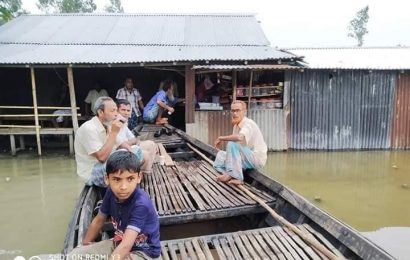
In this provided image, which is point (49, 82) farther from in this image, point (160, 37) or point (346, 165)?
point (346, 165)

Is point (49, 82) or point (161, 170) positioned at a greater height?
point (49, 82)

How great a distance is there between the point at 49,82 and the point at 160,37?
4.09 meters

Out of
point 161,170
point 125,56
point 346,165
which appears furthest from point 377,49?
point 161,170

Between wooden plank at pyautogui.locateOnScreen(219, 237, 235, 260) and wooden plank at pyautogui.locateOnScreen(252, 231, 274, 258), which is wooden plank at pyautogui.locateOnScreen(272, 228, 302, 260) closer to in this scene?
wooden plank at pyautogui.locateOnScreen(252, 231, 274, 258)

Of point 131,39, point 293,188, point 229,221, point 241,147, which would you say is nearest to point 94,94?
point 131,39

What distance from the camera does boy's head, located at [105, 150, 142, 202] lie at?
7.30ft

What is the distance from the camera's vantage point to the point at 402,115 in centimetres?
1066

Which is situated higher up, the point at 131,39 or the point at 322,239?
the point at 131,39

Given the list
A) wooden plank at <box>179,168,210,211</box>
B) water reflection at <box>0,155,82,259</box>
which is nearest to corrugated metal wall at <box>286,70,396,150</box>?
wooden plank at <box>179,168,210,211</box>

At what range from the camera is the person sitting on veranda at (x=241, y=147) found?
14.6 feet

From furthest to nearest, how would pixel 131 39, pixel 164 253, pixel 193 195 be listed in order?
pixel 131 39
pixel 193 195
pixel 164 253

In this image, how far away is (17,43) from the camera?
1116 cm

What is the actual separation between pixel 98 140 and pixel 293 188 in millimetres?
4567

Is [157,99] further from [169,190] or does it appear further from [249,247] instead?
[249,247]
